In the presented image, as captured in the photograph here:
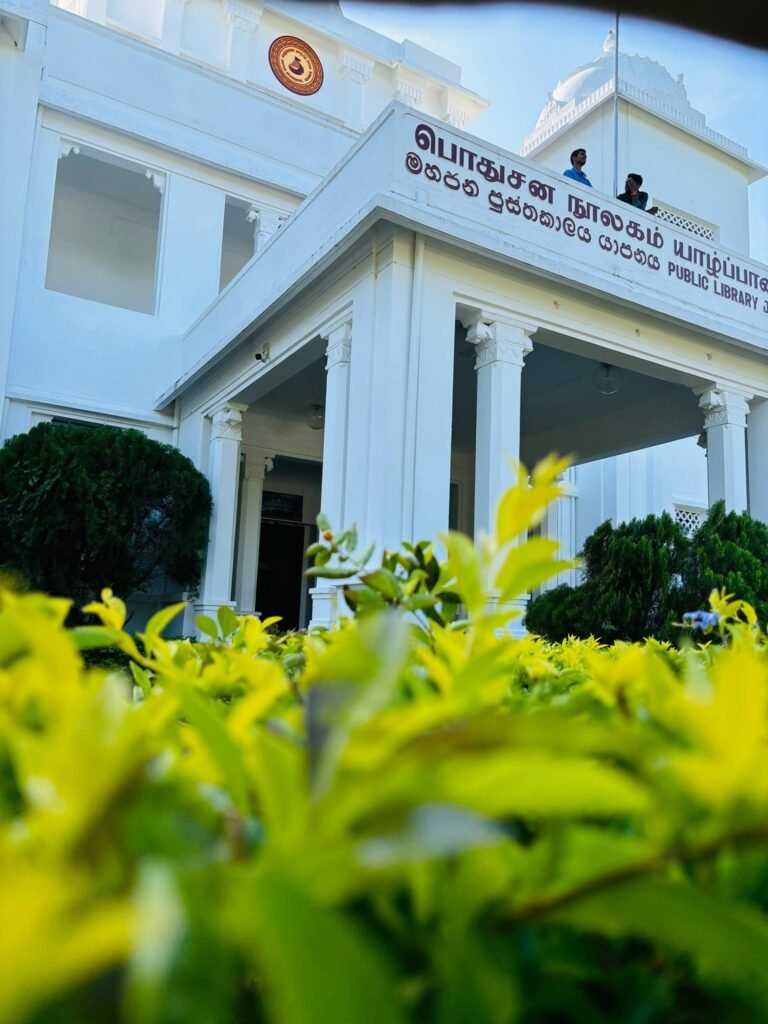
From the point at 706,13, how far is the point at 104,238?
926cm

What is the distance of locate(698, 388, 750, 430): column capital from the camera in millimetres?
6219

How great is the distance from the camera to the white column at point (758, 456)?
250 inches

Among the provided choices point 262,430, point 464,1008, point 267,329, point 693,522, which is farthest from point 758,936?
point 693,522

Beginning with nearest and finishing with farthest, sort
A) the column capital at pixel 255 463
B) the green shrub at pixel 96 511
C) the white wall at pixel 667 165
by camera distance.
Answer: the green shrub at pixel 96 511 → the column capital at pixel 255 463 → the white wall at pixel 667 165

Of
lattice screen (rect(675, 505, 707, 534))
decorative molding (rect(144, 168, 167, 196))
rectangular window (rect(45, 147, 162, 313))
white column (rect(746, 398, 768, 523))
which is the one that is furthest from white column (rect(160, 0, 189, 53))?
lattice screen (rect(675, 505, 707, 534))

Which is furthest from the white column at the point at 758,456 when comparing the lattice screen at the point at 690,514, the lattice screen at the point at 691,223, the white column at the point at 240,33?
the white column at the point at 240,33

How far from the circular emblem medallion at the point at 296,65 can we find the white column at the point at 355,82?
367mm

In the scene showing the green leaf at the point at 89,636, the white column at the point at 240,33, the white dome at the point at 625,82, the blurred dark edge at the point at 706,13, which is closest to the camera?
the green leaf at the point at 89,636

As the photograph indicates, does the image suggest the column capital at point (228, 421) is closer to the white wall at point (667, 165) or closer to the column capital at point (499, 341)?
the column capital at point (499, 341)

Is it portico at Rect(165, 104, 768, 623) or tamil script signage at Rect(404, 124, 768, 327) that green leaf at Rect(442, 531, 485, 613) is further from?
tamil script signage at Rect(404, 124, 768, 327)

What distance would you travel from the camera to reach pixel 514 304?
17.3 feet

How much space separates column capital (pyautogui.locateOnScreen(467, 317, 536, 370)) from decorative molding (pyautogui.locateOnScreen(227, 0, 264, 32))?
728 cm

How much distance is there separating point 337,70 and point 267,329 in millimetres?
6519

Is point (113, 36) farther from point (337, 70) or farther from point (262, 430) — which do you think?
point (262, 430)
